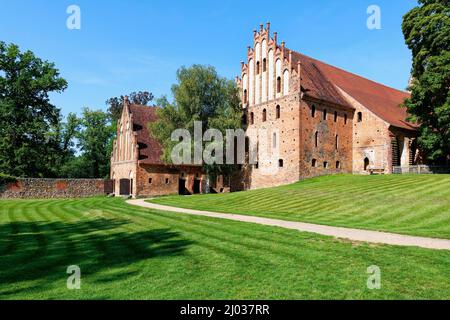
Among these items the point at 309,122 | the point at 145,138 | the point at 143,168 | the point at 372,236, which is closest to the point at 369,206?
the point at 372,236

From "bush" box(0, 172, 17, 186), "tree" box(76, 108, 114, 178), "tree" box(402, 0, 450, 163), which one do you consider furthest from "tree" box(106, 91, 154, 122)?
"tree" box(402, 0, 450, 163)

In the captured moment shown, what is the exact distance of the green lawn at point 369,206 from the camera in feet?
41.4

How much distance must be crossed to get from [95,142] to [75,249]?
4476 cm

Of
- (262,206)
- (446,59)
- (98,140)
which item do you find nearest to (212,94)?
(262,206)

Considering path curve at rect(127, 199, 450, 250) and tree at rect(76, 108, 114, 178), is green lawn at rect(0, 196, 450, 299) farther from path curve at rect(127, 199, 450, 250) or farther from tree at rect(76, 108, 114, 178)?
tree at rect(76, 108, 114, 178)

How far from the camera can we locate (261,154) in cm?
3384

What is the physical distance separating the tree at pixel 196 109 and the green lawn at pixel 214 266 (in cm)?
2023

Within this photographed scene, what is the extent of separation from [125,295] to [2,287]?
7.94 feet

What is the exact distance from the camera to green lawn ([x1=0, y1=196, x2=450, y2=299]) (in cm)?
542

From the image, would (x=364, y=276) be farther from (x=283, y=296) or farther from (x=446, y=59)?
(x=446, y=59)

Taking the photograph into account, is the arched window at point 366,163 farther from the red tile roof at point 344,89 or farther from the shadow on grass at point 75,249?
the shadow on grass at point 75,249

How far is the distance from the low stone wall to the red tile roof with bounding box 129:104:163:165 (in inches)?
290

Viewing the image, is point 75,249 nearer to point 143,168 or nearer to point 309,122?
point 143,168

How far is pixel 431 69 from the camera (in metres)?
25.2
